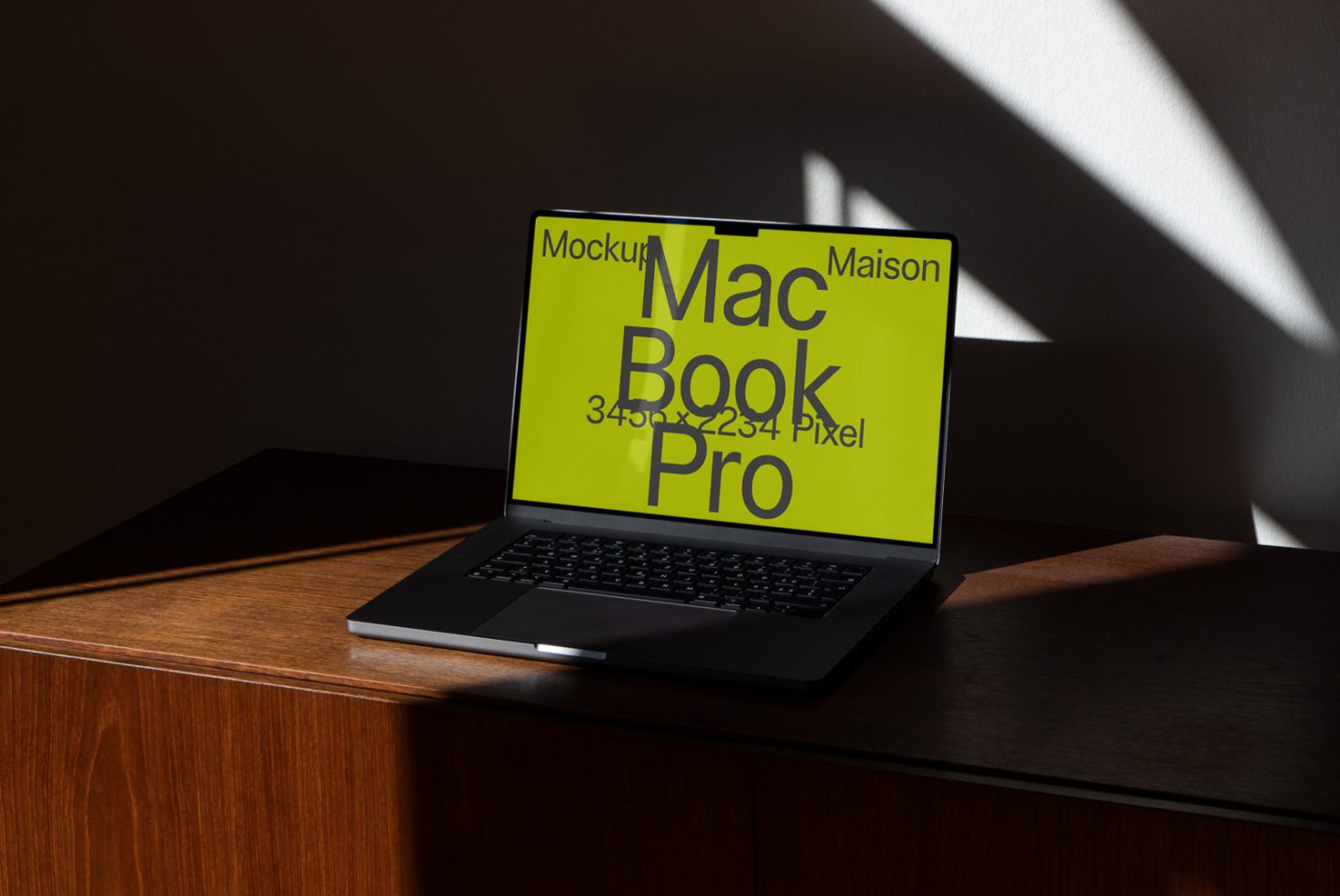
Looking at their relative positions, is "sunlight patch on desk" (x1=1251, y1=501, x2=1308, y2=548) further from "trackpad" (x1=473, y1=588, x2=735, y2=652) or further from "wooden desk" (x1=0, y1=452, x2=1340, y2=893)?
"trackpad" (x1=473, y1=588, x2=735, y2=652)

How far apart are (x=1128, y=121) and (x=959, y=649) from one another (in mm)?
532

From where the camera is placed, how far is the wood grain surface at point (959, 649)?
0.93m

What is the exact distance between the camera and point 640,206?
58.2 inches

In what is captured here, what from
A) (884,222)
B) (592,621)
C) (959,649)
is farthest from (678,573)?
(884,222)

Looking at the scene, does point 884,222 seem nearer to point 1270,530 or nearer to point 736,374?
point 736,374

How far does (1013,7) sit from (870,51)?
0.13 metres

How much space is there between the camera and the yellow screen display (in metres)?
1.24

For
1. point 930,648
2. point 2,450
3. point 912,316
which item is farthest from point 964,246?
point 2,450

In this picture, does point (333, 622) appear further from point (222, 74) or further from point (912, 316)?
point (222, 74)

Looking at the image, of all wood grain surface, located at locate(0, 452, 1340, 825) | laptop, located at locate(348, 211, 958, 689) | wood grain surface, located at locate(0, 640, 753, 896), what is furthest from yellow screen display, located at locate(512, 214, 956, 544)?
wood grain surface, located at locate(0, 640, 753, 896)

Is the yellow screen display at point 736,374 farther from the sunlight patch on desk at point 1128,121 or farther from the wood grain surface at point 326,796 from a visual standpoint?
the wood grain surface at point 326,796

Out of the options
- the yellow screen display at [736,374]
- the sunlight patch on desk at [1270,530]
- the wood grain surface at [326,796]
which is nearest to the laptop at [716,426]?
the yellow screen display at [736,374]

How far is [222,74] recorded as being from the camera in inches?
61.9

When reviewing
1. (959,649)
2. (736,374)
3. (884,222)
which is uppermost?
(884,222)
